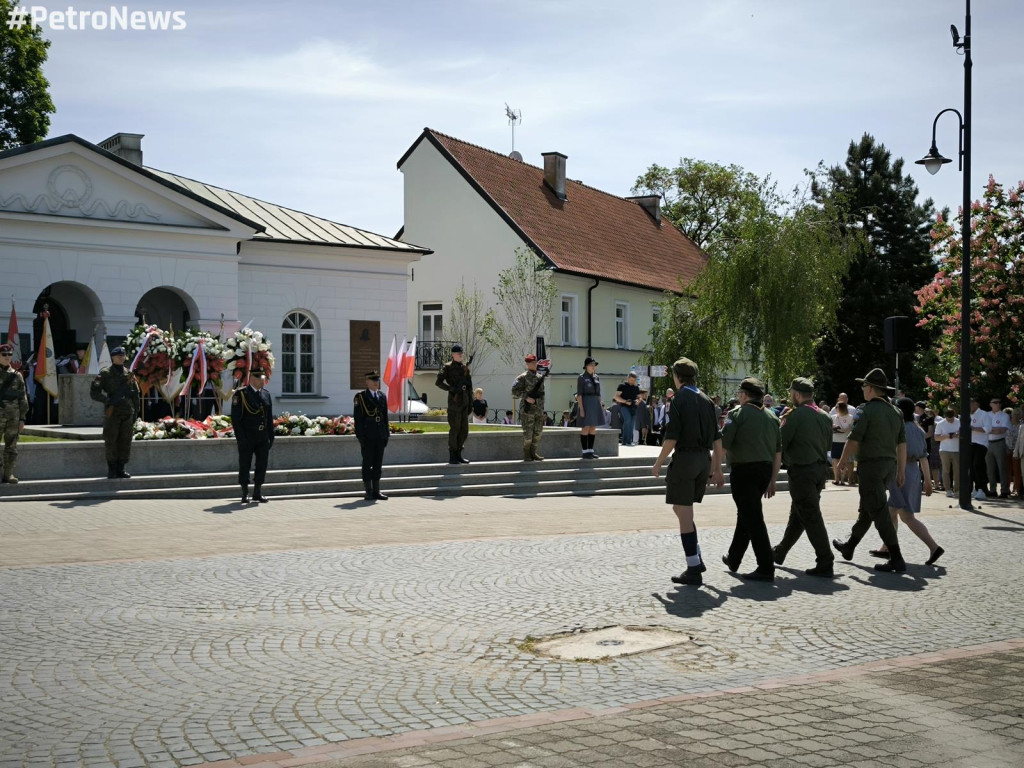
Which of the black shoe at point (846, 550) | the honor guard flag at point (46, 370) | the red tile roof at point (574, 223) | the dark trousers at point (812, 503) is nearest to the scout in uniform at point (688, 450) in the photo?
the dark trousers at point (812, 503)

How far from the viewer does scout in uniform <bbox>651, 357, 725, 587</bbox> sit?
9.56 metres

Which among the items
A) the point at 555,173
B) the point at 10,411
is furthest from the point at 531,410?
the point at 555,173

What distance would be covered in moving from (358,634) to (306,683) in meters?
1.23

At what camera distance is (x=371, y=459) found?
17.0 m

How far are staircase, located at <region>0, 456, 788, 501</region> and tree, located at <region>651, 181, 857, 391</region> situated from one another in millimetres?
16924

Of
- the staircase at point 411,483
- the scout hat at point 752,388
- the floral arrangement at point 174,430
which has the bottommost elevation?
the staircase at point 411,483

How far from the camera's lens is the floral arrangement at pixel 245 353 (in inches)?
A: 868

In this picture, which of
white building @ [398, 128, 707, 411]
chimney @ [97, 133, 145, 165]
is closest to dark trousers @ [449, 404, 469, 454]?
chimney @ [97, 133, 145, 165]

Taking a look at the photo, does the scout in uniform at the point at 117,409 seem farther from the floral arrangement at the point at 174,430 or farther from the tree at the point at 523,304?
the tree at the point at 523,304

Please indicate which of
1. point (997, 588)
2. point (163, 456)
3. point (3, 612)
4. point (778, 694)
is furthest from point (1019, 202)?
point (3, 612)

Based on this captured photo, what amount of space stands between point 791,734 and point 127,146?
30465 millimetres

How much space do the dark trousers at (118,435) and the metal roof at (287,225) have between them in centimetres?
1543

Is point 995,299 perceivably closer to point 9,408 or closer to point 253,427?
point 253,427

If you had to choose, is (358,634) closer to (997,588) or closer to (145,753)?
(145,753)
